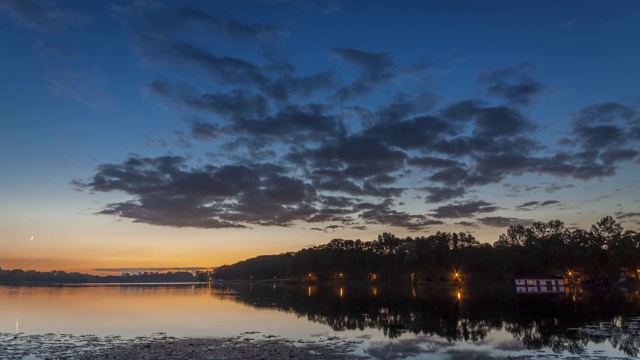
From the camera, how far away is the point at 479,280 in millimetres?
198875

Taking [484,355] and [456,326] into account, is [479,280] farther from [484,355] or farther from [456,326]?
[484,355]

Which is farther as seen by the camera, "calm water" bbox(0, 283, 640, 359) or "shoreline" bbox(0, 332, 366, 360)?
"calm water" bbox(0, 283, 640, 359)

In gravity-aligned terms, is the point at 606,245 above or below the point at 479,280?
above

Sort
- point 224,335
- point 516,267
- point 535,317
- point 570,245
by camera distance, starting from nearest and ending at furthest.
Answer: point 224,335
point 535,317
point 570,245
point 516,267

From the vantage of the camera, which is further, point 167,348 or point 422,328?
point 422,328

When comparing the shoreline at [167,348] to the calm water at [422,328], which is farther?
the calm water at [422,328]

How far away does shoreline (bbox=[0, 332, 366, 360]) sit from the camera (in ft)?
105

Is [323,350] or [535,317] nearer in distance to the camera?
[323,350]

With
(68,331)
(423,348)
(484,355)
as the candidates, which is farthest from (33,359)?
(484,355)

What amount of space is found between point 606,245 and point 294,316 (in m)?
173

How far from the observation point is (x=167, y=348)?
35.8m

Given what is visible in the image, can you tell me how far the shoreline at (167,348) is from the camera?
3189 centimetres

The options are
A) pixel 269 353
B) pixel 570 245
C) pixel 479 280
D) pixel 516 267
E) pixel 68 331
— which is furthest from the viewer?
pixel 479 280

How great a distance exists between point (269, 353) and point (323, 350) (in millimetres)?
4420
